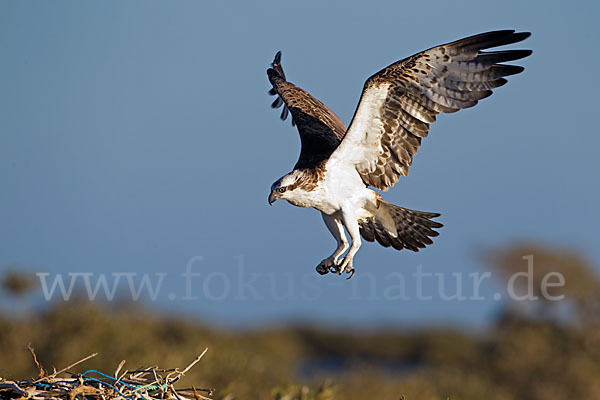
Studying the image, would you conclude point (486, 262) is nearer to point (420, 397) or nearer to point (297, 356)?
point (297, 356)

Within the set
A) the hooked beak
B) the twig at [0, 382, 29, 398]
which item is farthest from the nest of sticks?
the hooked beak

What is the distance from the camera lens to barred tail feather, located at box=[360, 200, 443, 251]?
6.07 metres

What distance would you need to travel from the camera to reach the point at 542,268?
27.0m

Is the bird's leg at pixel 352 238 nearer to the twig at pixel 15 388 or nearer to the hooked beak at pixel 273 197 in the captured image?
the hooked beak at pixel 273 197

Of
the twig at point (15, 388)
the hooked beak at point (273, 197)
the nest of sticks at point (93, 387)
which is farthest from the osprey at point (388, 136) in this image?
the twig at point (15, 388)

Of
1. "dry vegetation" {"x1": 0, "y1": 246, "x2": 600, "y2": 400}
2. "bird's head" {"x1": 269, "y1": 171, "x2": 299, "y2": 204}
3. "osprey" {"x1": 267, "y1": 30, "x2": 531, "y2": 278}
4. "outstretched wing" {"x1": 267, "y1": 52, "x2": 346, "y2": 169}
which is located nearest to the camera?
"bird's head" {"x1": 269, "y1": 171, "x2": 299, "y2": 204}

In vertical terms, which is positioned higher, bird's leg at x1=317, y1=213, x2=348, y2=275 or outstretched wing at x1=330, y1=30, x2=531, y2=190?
outstretched wing at x1=330, y1=30, x2=531, y2=190

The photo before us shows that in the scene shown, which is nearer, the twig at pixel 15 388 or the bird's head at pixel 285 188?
the twig at pixel 15 388

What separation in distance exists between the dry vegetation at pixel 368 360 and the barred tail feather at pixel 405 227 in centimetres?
119

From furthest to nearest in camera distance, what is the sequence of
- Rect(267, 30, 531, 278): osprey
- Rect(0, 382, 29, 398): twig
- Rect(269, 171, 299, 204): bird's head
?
Rect(267, 30, 531, 278): osprey
Rect(269, 171, 299, 204): bird's head
Rect(0, 382, 29, 398): twig

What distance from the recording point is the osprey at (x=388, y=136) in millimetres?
5537

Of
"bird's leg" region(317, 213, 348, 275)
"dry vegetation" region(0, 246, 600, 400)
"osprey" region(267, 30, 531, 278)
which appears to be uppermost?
"osprey" region(267, 30, 531, 278)

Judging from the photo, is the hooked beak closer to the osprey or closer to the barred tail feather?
the osprey

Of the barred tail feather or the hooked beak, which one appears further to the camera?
the barred tail feather
